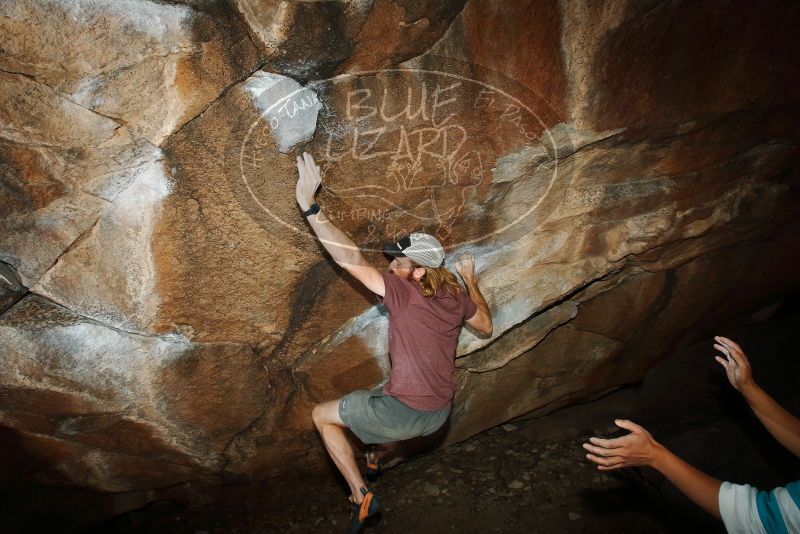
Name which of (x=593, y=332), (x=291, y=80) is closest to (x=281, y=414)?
(x=291, y=80)

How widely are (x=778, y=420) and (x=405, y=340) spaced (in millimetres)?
1479

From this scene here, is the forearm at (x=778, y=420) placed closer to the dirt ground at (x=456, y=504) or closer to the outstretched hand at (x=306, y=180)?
the dirt ground at (x=456, y=504)

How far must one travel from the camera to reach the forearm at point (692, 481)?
5.08ft

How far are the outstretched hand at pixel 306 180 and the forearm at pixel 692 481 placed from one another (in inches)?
63.4

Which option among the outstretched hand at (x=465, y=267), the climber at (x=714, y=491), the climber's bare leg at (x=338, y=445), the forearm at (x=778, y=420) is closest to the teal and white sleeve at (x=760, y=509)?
the climber at (x=714, y=491)

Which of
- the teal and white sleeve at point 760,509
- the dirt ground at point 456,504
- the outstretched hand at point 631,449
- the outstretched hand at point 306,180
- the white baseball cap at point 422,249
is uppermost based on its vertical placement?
the outstretched hand at point 306,180

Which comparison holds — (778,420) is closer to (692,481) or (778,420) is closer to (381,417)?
(692,481)

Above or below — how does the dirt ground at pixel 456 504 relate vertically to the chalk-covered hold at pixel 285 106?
below

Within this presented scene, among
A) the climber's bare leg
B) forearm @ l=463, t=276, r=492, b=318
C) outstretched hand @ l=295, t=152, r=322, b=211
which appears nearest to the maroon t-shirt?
forearm @ l=463, t=276, r=492, b=318

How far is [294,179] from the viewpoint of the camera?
2.14 metres

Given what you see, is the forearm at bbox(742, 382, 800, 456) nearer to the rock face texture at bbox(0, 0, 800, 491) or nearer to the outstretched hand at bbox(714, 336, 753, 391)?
the outstretched hand at bbox(714, 336, 753, 391)

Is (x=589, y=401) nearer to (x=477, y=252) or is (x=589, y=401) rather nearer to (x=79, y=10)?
(x=477, y=252)

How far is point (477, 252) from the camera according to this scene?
2660 millimetres

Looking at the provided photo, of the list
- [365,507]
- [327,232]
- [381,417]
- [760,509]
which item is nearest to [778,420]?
[760,509]
